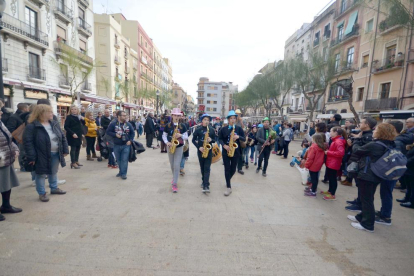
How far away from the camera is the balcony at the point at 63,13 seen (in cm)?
1829

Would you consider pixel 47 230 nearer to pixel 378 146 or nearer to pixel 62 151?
pixel 62 151

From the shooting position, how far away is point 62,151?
391 cm

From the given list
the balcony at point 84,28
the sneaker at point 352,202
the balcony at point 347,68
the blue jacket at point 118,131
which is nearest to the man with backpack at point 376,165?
the sneaker at point 352,202

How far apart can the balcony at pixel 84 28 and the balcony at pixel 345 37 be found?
89.7 ft

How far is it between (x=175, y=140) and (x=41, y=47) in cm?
1963

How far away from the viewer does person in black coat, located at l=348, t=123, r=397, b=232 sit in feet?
10.0

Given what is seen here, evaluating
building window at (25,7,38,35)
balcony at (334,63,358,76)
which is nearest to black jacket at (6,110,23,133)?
building window at (25,7,38,35)

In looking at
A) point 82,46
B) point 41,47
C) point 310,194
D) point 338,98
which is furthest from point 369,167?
point 82,46

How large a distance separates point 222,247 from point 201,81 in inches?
3113

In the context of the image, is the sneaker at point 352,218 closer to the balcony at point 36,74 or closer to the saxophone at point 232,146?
the saxophone at point 232,146

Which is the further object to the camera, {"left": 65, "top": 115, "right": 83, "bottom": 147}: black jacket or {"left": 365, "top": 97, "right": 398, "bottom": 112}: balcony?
{"left": 365, "top": 97, "right": 398, "bottom": 112}: balcony

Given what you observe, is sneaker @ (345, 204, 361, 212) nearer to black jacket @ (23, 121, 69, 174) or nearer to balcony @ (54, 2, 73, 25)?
black jacket @ (23, 121, 69, 174)

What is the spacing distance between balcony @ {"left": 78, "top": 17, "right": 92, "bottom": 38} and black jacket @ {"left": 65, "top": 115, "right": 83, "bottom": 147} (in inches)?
822

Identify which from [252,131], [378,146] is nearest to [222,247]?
[378,146]
